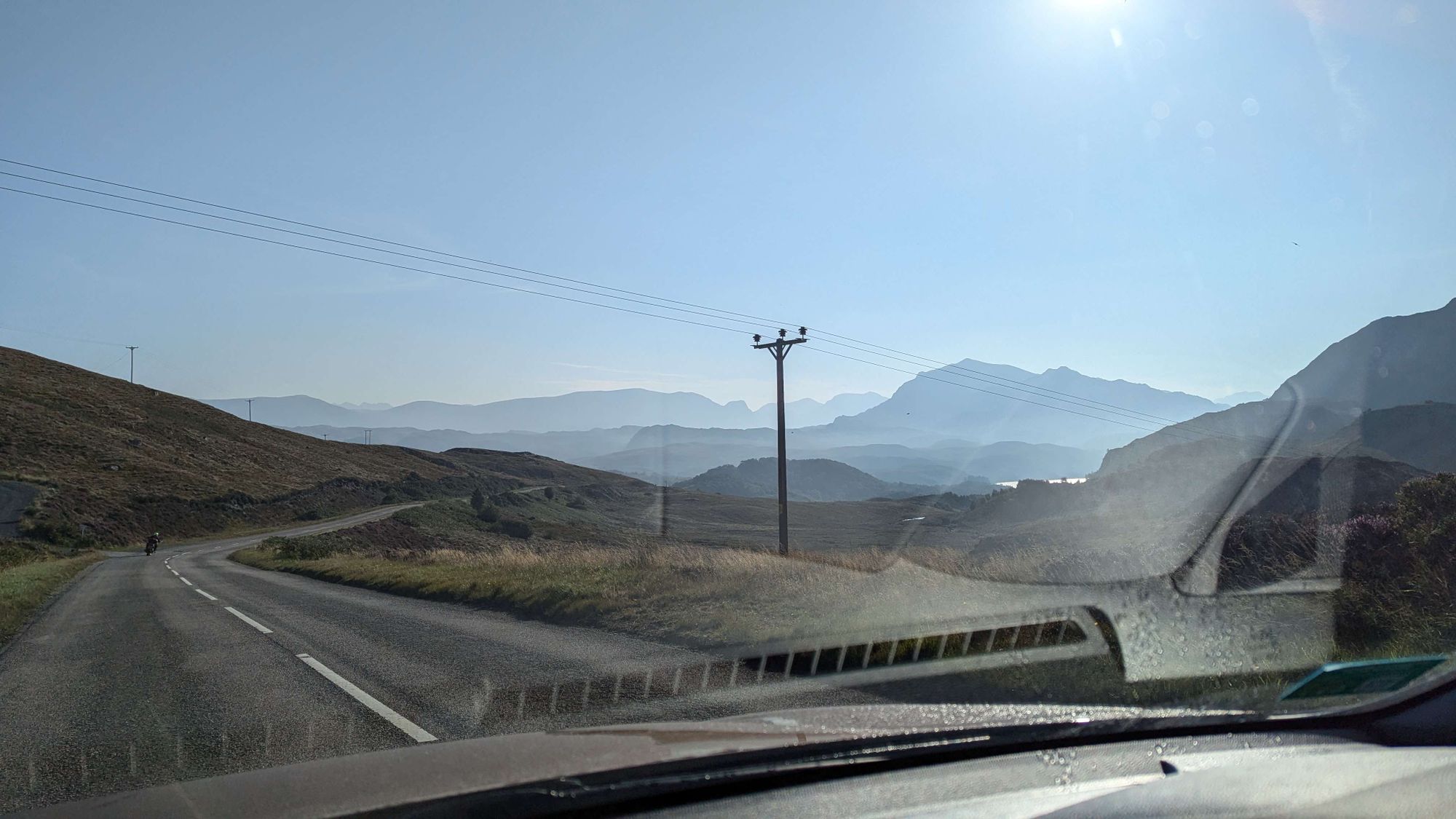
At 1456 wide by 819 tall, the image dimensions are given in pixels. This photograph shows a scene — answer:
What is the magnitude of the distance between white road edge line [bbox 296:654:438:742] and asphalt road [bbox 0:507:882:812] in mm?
24

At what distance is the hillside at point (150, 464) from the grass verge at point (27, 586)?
23.0m

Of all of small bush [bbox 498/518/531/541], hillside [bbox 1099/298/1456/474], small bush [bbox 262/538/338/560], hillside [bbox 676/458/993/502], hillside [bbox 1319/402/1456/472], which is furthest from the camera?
hillside [bbox 676/458/993/502]

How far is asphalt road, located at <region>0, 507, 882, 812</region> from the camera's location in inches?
224

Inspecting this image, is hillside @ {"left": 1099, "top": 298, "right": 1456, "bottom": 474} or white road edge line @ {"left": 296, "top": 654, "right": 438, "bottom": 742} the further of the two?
hillside @ {"left": 1099, "top": 298, "right": 1456, "bottom": 474}

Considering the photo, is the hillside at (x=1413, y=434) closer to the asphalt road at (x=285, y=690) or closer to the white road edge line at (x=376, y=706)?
the asphalt road at (x=285, y=690)

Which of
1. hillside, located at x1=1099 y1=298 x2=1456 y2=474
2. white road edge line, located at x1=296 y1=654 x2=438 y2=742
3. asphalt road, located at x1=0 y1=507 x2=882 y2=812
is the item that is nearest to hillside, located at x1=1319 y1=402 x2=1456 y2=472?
hillside, located at x1=1099 y1=298 x2=1456 y2=474

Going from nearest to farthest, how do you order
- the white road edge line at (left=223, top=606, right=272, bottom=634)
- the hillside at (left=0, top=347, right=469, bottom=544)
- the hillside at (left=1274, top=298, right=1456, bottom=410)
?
the white road edge line at (left=223, top=606, right=272, bottom=634) < the hillside at (left=0, top=347, right=469, bottom=544) < the hillside at (left=1274, top=298, right=1456, bottom=410)

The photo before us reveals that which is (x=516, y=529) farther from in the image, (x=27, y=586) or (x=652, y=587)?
(x=652, y=587)

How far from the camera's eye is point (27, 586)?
20812 millimetres

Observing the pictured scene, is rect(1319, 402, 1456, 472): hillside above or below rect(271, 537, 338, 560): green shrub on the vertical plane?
above

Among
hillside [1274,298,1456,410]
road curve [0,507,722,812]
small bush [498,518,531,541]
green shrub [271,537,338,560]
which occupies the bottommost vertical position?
small bush [498,518,531,541]

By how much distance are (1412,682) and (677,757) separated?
2.85 meters

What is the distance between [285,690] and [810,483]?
6291 inches

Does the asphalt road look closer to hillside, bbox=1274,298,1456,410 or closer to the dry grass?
the dry grass
